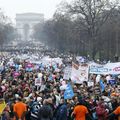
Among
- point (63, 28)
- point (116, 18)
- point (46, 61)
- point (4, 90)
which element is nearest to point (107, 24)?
point (116, 18)

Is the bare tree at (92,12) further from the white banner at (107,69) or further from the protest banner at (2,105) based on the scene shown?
the protest banner at (2,105)

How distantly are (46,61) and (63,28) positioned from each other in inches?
2389

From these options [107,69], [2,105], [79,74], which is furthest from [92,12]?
[2,105]

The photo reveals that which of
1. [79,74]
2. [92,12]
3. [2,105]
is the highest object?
[92,12]

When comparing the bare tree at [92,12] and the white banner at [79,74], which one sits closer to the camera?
the white banner at [79,74]

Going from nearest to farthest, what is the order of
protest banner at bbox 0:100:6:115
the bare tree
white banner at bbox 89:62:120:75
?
protest banner at bbox 0:100:6:115, white banner at bbox 89:62:120:75, the bare tree

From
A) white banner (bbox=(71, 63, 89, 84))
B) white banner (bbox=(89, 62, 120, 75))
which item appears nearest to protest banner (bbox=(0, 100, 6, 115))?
white banner (bbox=(71, 63, 89, 84))

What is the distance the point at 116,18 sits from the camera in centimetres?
7006

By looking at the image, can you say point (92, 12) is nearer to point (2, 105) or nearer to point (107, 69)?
point (107, 69)

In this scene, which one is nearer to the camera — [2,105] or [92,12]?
[2,105]

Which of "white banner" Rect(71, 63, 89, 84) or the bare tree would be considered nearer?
"white banner" Rect(71, 63, 89, 84)

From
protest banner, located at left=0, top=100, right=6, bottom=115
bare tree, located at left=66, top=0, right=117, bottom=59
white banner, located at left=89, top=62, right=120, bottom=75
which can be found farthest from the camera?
bare tree, located at left=66, top=0, right=117, bottom=59

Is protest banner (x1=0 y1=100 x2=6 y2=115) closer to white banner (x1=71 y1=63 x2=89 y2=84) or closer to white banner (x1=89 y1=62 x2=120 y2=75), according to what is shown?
white banner (x1=71 y1=63 x2=89 y2=84)

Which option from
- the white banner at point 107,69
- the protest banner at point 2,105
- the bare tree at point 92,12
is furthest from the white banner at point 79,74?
the bare tree at point 92,12
